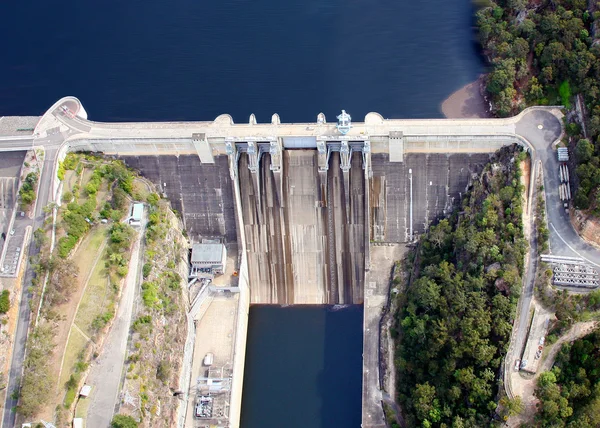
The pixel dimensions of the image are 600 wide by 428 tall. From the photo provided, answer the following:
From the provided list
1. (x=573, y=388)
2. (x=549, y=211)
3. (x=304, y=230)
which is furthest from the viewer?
(x=304, y=230)

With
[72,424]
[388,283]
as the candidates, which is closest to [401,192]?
[388,283]

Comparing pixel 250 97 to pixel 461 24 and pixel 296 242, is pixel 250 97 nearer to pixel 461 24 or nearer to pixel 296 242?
pixel 296 242

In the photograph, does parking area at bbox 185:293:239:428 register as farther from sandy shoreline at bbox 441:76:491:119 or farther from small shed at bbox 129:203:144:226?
sandy shoreline at bbox 441:76:491:119

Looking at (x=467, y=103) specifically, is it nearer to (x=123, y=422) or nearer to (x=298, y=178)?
(x=298, y=178)

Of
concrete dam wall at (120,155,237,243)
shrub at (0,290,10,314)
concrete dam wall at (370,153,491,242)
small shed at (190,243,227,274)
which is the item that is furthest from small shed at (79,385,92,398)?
concrete dam wall at (370,153,491,242)

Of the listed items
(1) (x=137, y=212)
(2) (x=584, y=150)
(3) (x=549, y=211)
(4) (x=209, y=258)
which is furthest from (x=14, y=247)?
(2) (x=584, y=150)

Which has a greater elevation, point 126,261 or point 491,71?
point 491,71

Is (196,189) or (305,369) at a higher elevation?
(196,189)
